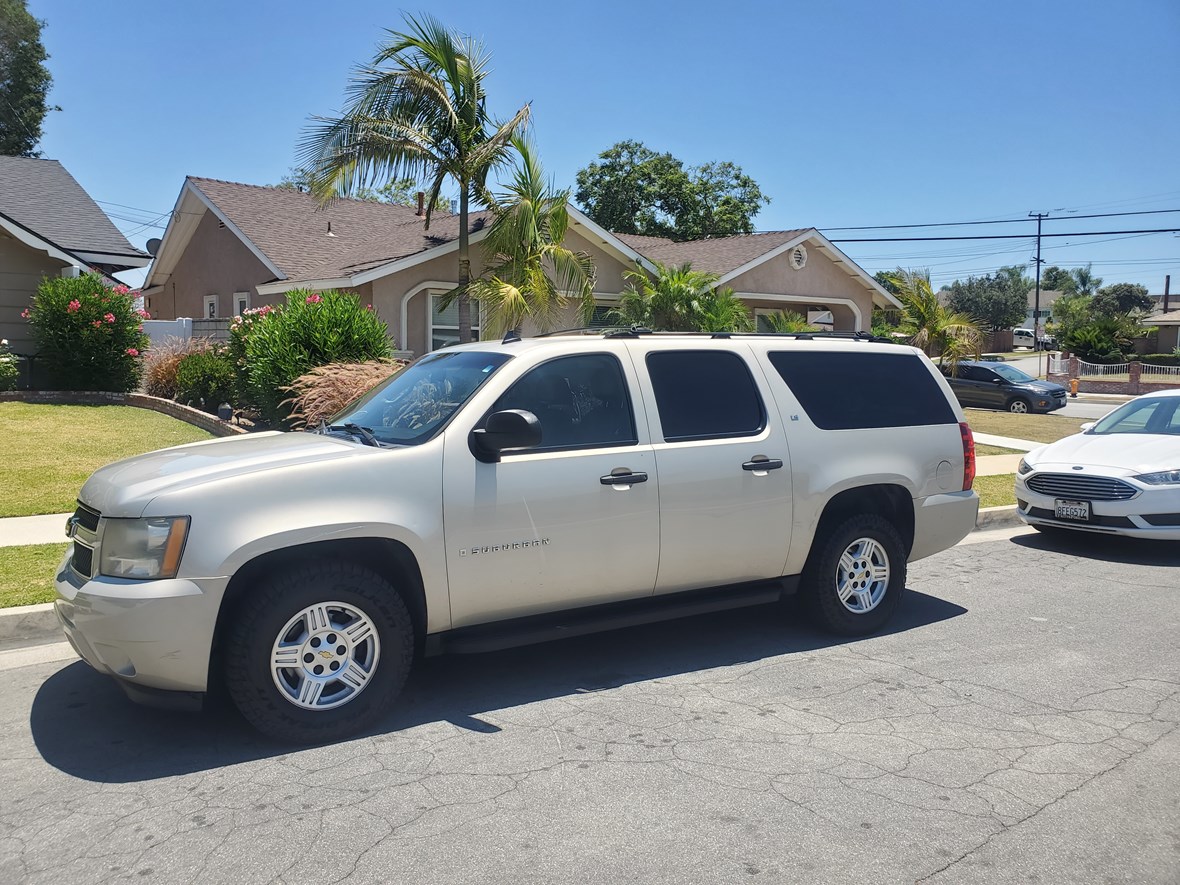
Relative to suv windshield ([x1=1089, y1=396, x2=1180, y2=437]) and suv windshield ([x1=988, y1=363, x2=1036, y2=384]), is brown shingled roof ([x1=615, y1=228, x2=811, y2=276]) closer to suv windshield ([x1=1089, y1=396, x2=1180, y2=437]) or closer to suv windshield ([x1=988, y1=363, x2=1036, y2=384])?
suv windshield ([x1=988, y1=363, x2=1036, y2=384])

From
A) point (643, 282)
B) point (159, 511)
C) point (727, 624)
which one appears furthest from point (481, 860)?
point (643, 282)

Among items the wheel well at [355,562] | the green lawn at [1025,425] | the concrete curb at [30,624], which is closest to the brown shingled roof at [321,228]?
the green lawn at [1025,425]

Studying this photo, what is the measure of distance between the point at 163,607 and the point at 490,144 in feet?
42.8

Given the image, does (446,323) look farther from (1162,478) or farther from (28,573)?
(1162,478)

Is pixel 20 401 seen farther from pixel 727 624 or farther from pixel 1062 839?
pixel 1062 839

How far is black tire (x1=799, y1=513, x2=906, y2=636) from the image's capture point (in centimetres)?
609

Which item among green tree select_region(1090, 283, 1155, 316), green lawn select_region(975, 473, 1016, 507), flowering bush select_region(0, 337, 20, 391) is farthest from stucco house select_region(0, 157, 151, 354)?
green tree select_region(1090, 283, 1155, 316)

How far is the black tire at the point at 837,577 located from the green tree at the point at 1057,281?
13944cm

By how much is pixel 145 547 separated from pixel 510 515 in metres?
1.66

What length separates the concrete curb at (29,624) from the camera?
→ 5934 mm

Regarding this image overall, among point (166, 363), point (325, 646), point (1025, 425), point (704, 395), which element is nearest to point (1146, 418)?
point (704, 395)

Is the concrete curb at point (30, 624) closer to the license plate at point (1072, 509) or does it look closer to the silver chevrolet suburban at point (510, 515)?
the silver chevrolet suburban at point (510, 515)

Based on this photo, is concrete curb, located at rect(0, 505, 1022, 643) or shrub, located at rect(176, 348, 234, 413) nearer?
concrete curb, located at rect(0, 505, 1022, 643)

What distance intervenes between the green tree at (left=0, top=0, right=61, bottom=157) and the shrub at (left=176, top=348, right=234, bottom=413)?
30.0 metres
